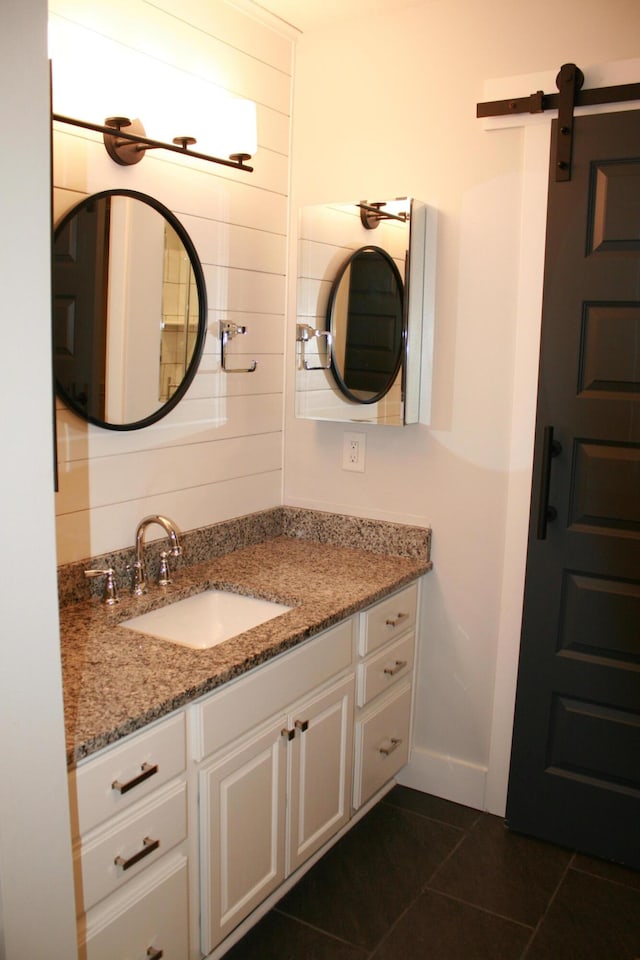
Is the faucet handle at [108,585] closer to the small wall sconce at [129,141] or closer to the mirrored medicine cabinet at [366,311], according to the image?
the mirrored medicine cabinet at [366,311]

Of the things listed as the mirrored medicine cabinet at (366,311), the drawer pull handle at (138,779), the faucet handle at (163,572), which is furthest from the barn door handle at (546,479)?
the drawer pull handle at (138,779)

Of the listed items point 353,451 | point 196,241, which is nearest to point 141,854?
point 353,451

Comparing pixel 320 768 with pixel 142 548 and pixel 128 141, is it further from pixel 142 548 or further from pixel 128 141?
pixel 128 141

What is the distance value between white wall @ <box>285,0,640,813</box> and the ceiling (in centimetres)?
4

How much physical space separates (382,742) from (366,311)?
1.34 meters

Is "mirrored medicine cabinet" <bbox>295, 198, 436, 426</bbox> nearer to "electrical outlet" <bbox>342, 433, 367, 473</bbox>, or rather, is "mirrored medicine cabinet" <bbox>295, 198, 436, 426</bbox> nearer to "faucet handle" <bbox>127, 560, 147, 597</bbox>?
"electrical outlet" <bbox>342, 433, 367, 473</bbox>

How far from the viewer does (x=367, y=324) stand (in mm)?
2592

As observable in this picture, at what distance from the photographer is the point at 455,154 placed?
248 centimetres

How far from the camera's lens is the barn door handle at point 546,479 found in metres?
2.38

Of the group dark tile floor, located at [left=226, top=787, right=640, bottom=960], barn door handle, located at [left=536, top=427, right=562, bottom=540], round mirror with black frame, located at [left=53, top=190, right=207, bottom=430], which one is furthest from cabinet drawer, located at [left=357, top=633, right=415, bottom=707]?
round mirror with black frame, located at [left=53, top=190, right=207, bottom=430]

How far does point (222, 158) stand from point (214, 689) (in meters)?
1.50

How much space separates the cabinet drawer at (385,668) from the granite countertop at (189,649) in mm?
202

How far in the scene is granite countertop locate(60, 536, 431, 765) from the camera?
5.20 ft

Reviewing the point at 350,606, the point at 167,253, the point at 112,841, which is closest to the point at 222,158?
the point at 167,253
